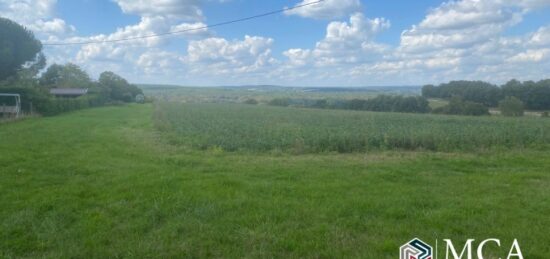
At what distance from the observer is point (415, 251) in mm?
4828

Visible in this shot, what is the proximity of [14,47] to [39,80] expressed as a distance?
845 inches

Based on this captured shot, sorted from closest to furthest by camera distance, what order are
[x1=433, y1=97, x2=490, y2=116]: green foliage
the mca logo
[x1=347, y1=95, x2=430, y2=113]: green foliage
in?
the mca logo → [x1=433, y1=97, x2=490, y2=116]: green foliage → [x1=347, y1=95, x2=430, y2=113]: green foliage

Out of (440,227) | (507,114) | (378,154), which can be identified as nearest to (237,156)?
(378,154)

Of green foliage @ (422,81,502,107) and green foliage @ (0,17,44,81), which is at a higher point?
green foliage @ (0,17,44,81)

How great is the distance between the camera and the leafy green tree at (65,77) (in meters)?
74.1

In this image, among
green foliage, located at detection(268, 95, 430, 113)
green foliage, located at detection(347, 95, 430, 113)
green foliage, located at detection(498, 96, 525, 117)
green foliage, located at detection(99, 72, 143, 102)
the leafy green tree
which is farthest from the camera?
green foliage, located at detection(99, 72, 143, 102)

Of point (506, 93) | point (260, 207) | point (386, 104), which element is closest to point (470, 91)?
point (506, 93)

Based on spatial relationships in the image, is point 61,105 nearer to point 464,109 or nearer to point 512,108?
point 464,109

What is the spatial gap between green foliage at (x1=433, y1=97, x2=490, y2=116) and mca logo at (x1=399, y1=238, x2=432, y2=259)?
50981mm

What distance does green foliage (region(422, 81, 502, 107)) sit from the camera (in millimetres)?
58906

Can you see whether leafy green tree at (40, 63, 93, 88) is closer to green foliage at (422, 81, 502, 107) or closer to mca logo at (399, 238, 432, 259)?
green foliage at (422, 81, 502, 107)

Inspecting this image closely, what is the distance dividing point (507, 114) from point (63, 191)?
51.1 metres

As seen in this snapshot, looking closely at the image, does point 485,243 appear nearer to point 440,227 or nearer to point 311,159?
point 440,227

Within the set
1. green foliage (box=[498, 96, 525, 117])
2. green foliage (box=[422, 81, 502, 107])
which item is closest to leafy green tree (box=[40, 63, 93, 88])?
green foliage (box=[422, 81, 502, 107])
